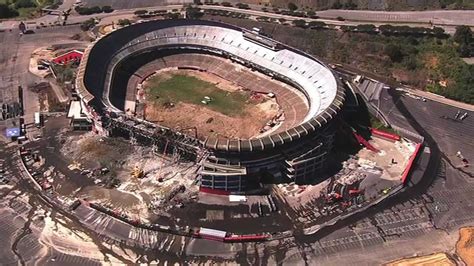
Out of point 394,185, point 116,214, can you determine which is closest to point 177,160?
point 116,214

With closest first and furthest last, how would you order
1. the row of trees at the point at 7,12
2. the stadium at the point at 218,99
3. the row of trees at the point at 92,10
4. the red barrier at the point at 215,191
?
the red barrier at the point at 215,191
the stadium at the point at 218,99
the row of trees at the point at 7,12
the row of trees at the point at 92,10

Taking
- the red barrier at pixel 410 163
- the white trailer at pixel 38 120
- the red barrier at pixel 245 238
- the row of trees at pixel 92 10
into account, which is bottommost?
the red barrier at pixel 245 238

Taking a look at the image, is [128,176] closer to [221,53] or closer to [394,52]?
[221,53]

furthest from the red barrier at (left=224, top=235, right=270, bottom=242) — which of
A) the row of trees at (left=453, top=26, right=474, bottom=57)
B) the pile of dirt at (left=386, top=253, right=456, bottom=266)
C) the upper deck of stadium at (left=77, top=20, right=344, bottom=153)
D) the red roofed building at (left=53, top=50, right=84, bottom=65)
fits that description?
the row of trees at (left=453, top=26, right=474, bottom=57)

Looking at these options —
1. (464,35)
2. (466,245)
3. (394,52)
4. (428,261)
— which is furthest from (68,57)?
(464,35)

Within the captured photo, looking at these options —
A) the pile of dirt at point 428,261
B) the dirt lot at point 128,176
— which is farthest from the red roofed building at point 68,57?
the pile of dirt at point 428,261

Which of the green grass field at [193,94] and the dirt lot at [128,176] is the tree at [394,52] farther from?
the dirt lot at [128,176]
